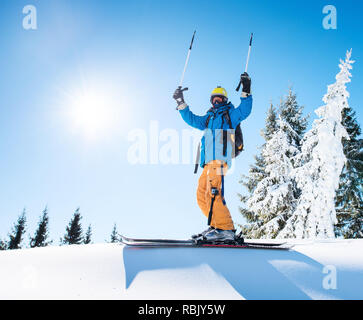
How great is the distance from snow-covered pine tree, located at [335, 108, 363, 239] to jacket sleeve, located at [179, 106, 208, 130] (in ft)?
37.0

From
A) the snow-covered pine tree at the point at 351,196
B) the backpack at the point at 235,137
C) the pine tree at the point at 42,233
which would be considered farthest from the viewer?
the pine tree at the point at 42,233

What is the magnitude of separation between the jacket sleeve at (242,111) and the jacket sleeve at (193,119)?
67 centimetres

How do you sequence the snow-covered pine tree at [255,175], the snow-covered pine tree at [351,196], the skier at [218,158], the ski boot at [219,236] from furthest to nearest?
the snow-covered pine tree at [255,175] < the snow-covered pine tree at [351,196] < the skier at [218,158] < the ski boot at [219,236]

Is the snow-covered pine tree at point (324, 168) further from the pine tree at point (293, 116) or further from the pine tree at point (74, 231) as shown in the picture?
the pine tree at point (74, 231)

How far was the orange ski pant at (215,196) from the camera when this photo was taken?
147 inches

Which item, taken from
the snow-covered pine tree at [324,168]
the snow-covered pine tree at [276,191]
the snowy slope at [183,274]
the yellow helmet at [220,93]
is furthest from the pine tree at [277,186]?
the snowy slope at [183,274]

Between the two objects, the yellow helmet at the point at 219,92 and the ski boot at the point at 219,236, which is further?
the yellow helmet at the point at 219,92

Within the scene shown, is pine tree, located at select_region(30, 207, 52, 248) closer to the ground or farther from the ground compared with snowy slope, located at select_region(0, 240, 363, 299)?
closer to the ground

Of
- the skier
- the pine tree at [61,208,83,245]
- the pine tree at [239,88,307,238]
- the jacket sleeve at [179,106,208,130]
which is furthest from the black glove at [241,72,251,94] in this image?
the pine tree at [61,208,83,245]

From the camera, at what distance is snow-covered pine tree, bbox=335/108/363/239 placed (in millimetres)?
13312

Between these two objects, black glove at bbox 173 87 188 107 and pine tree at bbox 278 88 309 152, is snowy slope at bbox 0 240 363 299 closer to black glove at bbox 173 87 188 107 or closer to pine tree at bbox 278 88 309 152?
black glove at bbox 173 87 188 107

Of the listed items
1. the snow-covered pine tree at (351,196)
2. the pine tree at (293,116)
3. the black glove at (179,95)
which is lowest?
the snow-covered pine tree at (351,196)
